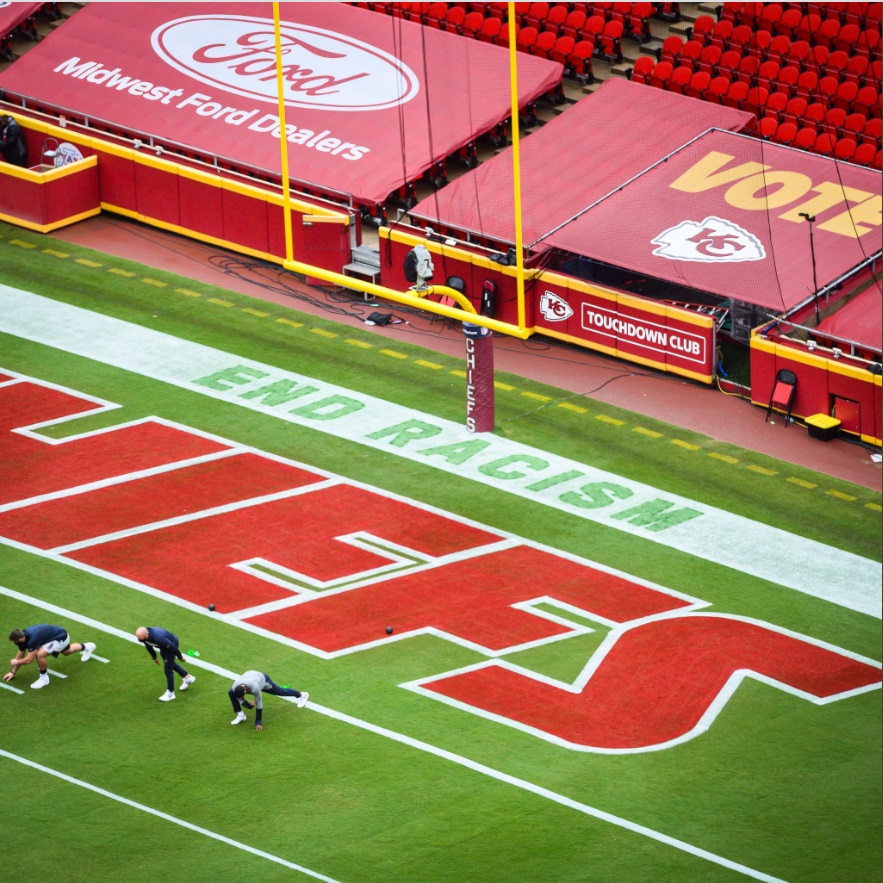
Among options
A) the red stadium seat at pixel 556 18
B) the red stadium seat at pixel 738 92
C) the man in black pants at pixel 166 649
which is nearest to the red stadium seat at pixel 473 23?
the red stadium seat at pixel 556 18

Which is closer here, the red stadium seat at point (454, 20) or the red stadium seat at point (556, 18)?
the red stadium seat at point (556, 18)

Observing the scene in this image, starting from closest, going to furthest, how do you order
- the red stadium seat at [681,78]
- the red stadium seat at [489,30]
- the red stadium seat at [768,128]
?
the red stadium seat at [768,128]
the red stadium seat at [681,78]
the red stadium seat at [489,30]

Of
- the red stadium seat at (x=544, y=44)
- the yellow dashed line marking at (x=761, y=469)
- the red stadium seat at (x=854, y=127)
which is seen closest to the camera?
the yellow dashed line marking at (x=761, y=469)

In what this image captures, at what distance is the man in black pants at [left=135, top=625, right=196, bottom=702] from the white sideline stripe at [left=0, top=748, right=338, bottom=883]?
1854 millimetres

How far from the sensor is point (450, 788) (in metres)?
23.6

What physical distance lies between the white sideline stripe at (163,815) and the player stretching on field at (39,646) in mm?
1379

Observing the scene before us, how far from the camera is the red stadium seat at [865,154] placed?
35.7m

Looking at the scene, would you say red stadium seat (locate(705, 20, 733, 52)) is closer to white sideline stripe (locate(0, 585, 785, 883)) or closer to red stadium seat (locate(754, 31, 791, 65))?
red stadium seat (locate(754, 31, 791, 65))

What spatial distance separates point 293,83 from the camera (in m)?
39.5

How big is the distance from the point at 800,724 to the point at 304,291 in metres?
14.7

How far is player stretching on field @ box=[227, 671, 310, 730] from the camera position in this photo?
24141mm

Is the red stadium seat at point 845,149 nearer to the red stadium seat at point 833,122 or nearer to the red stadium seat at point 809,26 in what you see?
the red stadium seat at point 833,122

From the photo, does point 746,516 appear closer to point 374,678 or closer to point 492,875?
point 374,678

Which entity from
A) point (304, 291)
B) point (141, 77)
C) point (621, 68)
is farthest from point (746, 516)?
point (141, 77)
